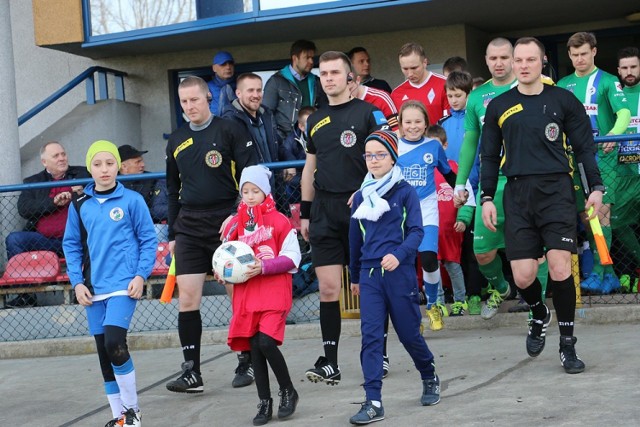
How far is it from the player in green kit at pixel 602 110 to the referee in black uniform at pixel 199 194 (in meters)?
3.15

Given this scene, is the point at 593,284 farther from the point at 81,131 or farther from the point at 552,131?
the point at 81,131

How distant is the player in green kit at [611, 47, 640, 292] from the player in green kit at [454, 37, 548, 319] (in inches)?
60.9

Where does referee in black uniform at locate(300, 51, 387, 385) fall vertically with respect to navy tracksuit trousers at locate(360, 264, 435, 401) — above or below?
above

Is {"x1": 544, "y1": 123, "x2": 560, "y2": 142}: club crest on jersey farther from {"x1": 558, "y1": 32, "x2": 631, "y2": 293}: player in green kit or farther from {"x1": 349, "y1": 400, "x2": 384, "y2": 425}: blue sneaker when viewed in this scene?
{"x1": 558, "y1": 32, "x2": 631, "y2": 293}: player in green kit

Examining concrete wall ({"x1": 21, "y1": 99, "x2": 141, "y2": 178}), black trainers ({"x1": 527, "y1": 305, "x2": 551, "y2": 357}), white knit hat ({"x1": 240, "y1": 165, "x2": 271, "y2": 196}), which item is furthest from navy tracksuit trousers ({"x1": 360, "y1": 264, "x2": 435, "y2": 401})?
concrete wall ({"x1": 21, "y1": 99, "x2": 141, "y2": 178})

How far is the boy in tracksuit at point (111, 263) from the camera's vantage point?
6.07m

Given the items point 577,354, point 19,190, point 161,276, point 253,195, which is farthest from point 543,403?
point 19,190

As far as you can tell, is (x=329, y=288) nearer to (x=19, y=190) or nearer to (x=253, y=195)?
(x=253, y=195)

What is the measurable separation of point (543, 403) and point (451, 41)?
6.98m

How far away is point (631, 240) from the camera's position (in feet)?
29.5

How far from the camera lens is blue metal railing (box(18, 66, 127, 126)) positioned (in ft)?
42.3

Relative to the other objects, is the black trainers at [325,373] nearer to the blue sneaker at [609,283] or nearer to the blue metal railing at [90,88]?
the blue sneaker at [609,283]

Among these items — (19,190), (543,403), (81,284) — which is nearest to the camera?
(543,403)

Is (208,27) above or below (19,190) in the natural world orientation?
above
